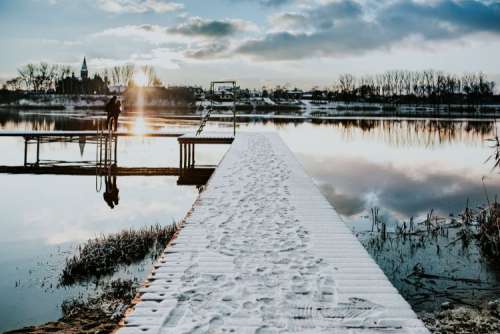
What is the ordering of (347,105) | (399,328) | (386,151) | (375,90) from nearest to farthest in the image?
1. (399,328)
2. (386,151)
3. (347,105)
4. (375,90)

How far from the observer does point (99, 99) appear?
351 feet

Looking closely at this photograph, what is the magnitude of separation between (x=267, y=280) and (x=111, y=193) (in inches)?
466

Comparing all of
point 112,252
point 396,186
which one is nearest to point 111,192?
point 112,252

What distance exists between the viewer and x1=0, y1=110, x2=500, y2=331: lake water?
710 centimetres

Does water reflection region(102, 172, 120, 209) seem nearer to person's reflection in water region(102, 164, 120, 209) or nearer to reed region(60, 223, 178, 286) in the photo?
person's reflection in water region(102, 164, 120, 209)

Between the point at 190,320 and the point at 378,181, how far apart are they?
15815mm

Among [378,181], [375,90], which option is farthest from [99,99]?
[378,181]

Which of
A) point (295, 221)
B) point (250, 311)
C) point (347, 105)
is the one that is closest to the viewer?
point (250, 311)

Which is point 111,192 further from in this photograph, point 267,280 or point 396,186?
point 267,280

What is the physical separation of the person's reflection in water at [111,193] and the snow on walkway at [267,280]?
7.51 metres

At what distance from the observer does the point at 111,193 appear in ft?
48.7

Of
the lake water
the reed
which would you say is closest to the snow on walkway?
the lake water

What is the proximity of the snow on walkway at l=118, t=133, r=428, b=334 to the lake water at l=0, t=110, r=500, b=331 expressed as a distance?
2290 mm

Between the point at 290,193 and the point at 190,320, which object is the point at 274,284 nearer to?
the point at 190,320
